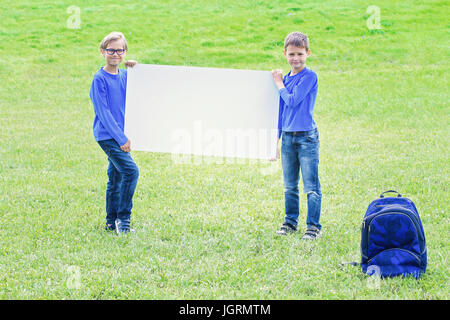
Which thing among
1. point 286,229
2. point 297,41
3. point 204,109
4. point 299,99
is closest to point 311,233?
point 286,229

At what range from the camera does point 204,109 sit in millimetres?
5473

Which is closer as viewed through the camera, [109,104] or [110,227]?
[109,104]

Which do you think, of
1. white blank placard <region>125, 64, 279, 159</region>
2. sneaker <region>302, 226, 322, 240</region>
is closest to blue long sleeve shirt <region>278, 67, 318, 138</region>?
white blank placard <region>125, 64, 279, 159</region>

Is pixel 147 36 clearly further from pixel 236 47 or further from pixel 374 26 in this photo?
pixel 374 26

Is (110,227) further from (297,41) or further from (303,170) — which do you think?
(297,41)

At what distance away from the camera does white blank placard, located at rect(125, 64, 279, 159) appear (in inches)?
212

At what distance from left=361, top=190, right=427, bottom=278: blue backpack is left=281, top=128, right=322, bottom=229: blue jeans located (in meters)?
0.87

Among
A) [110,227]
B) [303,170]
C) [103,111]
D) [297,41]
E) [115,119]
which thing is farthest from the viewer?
[110,227]

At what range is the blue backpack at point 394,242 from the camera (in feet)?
14.6

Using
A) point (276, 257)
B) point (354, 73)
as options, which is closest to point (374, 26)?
point (354, 73)

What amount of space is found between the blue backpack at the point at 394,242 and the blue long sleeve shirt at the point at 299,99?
3.80 feet

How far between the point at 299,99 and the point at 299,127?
282 millimetres
